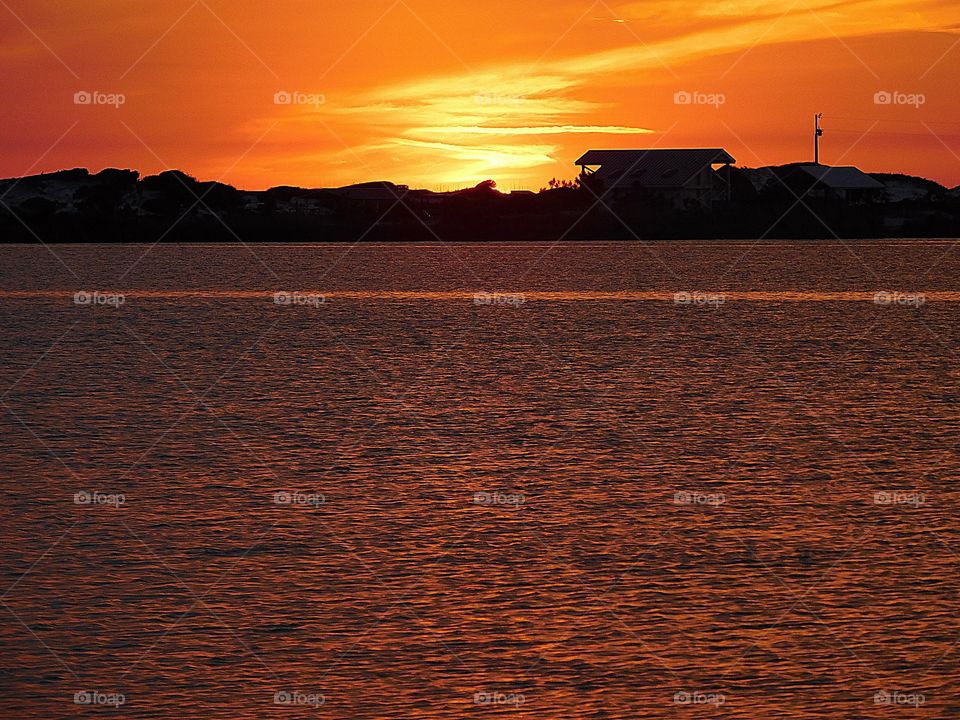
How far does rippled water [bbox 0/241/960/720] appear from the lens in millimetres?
12320

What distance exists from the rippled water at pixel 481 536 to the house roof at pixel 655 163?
11972 cm

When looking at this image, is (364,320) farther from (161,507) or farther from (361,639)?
(361,639)

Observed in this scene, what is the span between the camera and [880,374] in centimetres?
3959

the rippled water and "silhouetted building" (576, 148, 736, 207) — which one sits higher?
"silhouetted building" (576, 148, 736, 207)

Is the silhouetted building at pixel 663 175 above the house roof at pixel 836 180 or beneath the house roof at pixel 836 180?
beneath

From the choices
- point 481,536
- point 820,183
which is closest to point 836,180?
point 820,183

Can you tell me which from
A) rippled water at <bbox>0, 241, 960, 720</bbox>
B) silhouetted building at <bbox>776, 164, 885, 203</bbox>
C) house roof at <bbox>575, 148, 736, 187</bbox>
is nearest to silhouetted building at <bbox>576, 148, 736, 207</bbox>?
house roof at <bbox>575, 148, 736, 187</bbox>

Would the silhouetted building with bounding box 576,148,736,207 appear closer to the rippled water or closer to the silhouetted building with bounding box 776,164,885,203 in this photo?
the silhouetted building with bounding box 776,164,885,203

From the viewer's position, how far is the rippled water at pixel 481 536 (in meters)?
12.3

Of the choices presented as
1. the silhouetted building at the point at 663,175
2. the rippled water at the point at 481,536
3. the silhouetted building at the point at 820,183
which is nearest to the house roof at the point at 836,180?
the silhouetted building at the point at 820,183

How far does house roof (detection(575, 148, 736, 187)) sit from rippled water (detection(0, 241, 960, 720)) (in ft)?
393

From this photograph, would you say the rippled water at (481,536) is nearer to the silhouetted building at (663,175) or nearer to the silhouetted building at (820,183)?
the silhouetted building at (663,175)

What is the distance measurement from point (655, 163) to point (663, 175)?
367 cm

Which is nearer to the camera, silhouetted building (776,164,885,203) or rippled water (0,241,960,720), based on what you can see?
rippled water (0,241,960,720)
